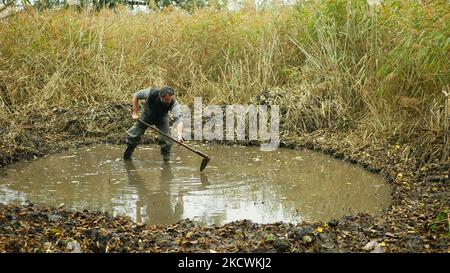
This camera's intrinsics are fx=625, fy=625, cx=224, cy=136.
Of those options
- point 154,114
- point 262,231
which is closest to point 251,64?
point 154,114

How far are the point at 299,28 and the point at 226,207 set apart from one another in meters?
5.10

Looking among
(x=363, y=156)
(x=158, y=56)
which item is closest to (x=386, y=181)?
(x=363, y=156)

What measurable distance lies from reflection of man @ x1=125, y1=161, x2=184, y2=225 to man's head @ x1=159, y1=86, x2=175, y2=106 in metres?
0.86

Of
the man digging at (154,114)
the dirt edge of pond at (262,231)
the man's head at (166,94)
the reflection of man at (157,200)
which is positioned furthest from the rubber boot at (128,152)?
the dirt edge of pond at (262,231)

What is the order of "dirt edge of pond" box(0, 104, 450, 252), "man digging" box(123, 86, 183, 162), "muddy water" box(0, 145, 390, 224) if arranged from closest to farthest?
1. "dirt edge of pond" box(0, 104, 450, 252)
2. "muddy water" box(0, 145, 390, 224)
3. "man digging" box(123, 86, 183, 162)

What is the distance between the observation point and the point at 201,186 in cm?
692

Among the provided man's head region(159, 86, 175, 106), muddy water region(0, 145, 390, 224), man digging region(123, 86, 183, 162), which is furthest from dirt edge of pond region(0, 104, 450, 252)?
man digging region(123, 86, 183, 162)

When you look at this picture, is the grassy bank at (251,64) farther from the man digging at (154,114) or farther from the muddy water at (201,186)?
the man digging at (154,114)

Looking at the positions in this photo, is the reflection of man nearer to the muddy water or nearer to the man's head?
the muddy water

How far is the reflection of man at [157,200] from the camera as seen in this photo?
5.88 m

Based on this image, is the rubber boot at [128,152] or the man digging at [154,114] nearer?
the man digging at [154,114]

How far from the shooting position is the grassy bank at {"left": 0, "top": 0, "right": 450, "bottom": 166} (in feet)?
26.2

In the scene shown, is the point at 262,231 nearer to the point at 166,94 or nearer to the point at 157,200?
the point at 157,200

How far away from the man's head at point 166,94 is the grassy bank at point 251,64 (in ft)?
7.30
